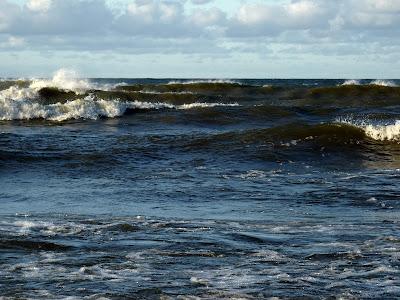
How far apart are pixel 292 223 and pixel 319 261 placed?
2328mm

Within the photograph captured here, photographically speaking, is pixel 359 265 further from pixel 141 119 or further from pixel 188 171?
pixel 141 119

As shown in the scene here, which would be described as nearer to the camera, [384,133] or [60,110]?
[384,133]

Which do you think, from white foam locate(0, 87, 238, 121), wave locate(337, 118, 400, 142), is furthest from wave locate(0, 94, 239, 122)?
wave locate(337, 118, 400, 142)

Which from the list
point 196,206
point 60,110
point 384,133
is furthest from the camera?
point 60,110

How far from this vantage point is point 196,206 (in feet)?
Result: 41.0

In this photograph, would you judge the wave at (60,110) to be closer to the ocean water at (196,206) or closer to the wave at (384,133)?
the ocean water at (196,206)

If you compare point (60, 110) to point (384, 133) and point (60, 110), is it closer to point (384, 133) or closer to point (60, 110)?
point (60, 110)

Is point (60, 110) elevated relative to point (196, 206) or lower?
elevated

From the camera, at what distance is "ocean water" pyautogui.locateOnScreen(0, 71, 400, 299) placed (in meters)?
7.78

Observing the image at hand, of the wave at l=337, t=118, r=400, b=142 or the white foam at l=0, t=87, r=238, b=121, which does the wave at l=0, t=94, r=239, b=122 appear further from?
the wave at l=337, t=118, r=400, b=142

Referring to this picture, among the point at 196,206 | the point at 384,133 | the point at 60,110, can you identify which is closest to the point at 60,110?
the point at 60,110

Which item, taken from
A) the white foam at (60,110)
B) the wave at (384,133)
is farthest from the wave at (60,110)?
the wave at (384,133)

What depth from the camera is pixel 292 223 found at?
1087 cm

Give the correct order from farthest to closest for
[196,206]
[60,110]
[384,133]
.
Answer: [60,110] < [384,133] < [196,206]
